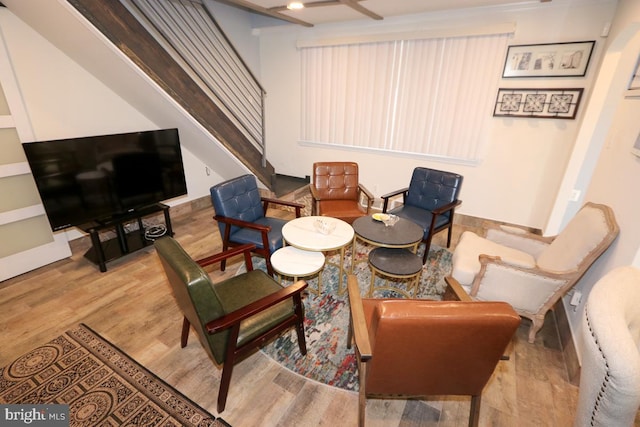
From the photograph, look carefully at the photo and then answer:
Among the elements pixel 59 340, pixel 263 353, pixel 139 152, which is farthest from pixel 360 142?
pixel 59 340

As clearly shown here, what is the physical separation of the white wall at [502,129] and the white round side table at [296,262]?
245 cm

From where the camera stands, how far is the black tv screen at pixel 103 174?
2438 mm

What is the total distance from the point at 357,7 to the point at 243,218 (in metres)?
2.55

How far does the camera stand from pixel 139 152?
9.90 feet

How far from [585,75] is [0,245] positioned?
581cm

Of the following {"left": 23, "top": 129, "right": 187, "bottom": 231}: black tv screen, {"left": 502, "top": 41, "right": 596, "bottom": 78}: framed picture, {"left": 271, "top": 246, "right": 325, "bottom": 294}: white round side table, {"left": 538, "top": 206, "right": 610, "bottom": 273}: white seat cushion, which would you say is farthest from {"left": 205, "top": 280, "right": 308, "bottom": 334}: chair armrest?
{"left": 502, "top": 41, "right": 596, "bottom": 78}: framed picture

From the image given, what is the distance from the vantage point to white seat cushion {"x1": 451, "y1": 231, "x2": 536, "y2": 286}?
2.19 meters

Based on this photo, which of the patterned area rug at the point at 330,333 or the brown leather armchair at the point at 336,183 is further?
the brown leather armchair at the point at 336,183

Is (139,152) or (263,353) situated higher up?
(139,152)

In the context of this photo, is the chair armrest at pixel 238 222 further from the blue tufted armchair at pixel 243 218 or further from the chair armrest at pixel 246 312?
the chair armrest at pixel 246 312

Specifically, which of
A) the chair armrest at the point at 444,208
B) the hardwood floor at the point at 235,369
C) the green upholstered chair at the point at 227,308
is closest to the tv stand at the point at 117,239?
the hardwood floor at the point at 235,369

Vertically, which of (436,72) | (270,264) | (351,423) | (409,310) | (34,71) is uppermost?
(436,72)

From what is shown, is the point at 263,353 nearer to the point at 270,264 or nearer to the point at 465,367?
the point at 270,264

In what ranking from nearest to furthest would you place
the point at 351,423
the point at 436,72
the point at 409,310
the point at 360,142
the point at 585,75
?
the point at 409,310 → the point at 351,423 → the point at 585,75 → the point at 436,72 → the point at 360,142
